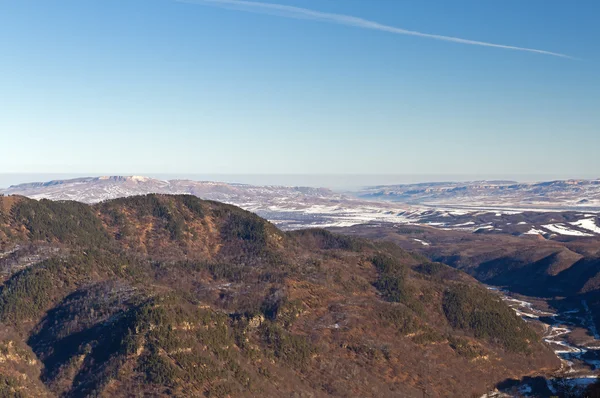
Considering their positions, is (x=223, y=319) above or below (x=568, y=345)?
above

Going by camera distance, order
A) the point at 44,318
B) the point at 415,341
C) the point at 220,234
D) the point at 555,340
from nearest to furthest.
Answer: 1. the point at 44,318
2. the point at 415,341
3. the point at 555,340
4. the point at 220,234

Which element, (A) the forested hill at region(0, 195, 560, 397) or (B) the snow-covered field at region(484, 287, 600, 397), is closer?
(A) the forested hill at region(0, 195, 560, 397)

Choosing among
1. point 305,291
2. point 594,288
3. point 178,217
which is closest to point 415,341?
point 305,291

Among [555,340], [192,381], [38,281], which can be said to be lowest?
[555,340]

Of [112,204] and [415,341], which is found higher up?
[112,204]

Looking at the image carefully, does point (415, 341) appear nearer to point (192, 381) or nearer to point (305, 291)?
point (305, 291)

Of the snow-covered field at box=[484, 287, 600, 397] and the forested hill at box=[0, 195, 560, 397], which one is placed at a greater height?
the forested hill at box=[0, 195, 560, 397]

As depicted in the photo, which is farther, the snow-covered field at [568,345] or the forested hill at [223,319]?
the snow-covered field at [568,345]

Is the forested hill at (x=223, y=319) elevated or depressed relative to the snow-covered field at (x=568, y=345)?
elevated
